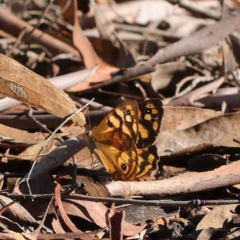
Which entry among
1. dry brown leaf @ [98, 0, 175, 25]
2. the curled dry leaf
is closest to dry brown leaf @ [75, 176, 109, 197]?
the curled dry leaf

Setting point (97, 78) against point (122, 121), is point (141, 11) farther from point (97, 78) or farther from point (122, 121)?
point (122, 121)

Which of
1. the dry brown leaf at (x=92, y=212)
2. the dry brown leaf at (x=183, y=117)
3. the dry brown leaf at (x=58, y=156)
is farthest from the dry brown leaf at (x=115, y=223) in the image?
the dry brown leaf at (x=183, y=117)

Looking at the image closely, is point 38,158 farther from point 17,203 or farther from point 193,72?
point 193,72

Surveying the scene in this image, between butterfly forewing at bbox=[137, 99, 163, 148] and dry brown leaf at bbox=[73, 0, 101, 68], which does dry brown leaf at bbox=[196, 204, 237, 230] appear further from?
dry brown leaf at bbox=[73, 0, 101, 68]

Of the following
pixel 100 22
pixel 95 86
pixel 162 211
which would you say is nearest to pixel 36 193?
pixel 162 211

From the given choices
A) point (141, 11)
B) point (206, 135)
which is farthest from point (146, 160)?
point (141, 11)
